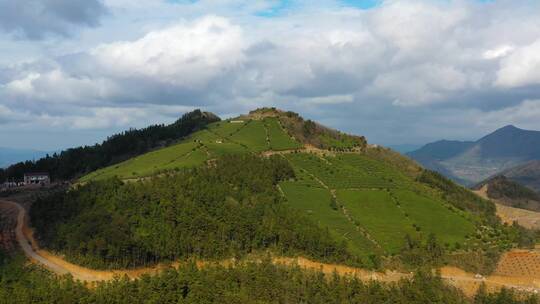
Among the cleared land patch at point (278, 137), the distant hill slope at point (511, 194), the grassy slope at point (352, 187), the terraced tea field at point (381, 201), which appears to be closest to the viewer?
the grassy slope at point (352, 187)

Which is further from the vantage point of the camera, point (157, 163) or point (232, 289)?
point (157, 163)

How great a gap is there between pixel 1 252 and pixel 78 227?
39.2ft

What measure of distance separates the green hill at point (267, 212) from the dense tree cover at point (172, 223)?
17 centimetres

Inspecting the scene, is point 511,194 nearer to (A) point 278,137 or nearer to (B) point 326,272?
(A) point 278,137

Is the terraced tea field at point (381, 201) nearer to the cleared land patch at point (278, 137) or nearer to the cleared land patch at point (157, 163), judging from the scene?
the cleared land patch at point (278, 137)

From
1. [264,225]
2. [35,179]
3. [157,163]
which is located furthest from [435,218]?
[35,179]

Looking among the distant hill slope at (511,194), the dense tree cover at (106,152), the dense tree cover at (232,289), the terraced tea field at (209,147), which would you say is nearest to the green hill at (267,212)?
the terraced tea field at (209,147)

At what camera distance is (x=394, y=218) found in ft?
313

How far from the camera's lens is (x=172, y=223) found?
7969 centimetres

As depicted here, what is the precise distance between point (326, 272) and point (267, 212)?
14.8 m

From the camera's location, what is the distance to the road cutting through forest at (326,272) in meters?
73.2

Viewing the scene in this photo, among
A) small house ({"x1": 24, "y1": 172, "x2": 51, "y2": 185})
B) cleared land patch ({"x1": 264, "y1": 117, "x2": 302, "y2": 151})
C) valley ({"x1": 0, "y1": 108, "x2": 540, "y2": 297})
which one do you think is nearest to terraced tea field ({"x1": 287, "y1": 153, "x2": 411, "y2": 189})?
valley ({"x1": 0, "y1": 108, "x2": 540, "y2": 297})

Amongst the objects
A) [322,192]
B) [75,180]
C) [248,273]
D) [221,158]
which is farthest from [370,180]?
[75,180]

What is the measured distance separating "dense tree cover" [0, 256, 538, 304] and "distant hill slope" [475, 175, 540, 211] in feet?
323
